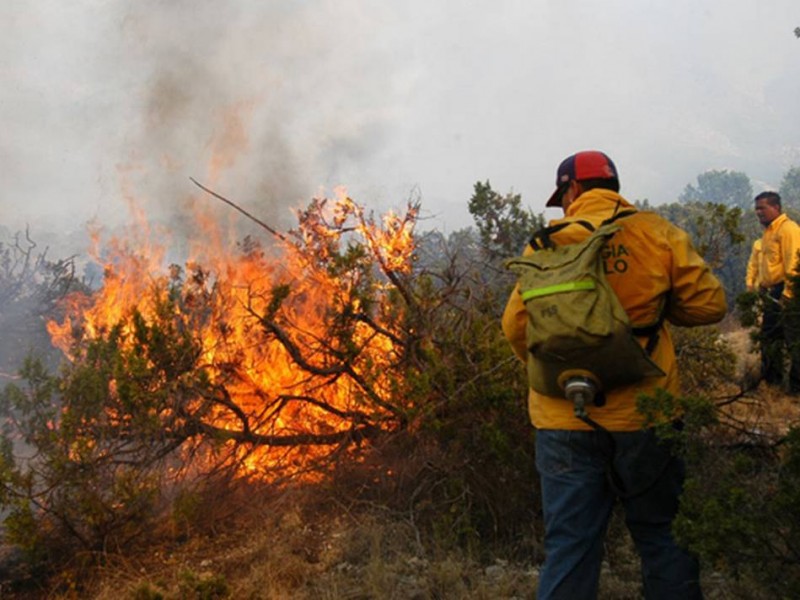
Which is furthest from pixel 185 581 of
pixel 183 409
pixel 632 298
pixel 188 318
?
pixel 632 298

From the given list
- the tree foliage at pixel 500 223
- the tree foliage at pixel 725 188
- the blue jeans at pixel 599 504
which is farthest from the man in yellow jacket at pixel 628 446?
the tree foliage at pixel 725 188

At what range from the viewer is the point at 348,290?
4.52 meters

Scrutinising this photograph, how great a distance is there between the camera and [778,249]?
5.18 metres

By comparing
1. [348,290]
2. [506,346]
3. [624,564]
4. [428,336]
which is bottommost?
[624,564]

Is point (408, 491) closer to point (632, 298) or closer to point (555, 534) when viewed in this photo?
point (555, 534)

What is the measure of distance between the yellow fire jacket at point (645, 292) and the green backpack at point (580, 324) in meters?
0.07

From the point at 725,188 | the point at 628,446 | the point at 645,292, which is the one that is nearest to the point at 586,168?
the point at 645,292

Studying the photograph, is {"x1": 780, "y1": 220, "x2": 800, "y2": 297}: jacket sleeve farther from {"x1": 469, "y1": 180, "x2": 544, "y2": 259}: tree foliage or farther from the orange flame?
the orange flame

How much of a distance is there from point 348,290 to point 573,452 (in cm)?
278

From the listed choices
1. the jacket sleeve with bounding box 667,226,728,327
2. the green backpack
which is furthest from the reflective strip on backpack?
the jacket sleeve with bounding box 667,226,728,327

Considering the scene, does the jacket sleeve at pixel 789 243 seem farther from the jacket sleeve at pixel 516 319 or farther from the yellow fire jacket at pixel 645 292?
the jacket sleeve at pixel 516 319

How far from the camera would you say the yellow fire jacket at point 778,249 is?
16.4 feet

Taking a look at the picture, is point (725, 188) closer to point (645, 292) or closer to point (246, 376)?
point (246, 376)

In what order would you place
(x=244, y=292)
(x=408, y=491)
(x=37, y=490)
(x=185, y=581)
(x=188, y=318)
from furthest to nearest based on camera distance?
(x=244, y=292) → (x=188, y=318) → (x=408, y=491) → (x=37, y=490) → (x=185, y=581)
